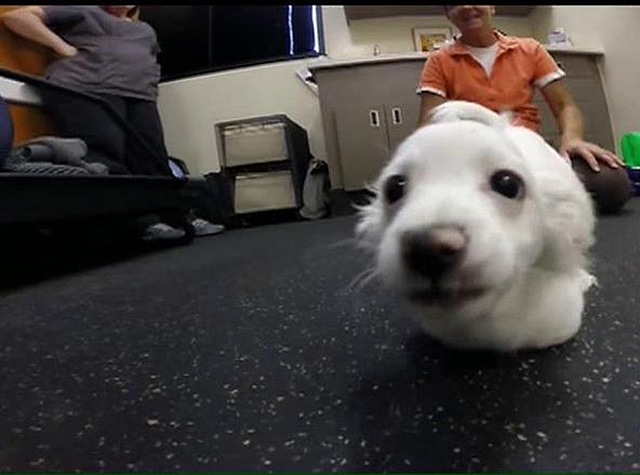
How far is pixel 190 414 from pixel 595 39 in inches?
140

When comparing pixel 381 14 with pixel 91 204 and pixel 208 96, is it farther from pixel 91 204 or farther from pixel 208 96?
pixel 91 204

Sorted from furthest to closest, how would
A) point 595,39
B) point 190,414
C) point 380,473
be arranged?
1. point 595,39
2. point 190,414
3. point 380,473

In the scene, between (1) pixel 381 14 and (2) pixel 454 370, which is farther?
(1) pixel 381 14

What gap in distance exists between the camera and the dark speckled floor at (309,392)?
466 millimetres

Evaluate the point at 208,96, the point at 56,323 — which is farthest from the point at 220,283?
the point at 208,96

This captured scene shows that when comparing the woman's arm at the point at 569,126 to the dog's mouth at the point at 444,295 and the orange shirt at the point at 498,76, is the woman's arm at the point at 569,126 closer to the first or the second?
the orange shirt at the point at 498,76

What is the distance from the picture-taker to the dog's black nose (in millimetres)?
461

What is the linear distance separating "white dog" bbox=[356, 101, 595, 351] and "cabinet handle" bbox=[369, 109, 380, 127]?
8.48 feet

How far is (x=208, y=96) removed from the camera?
12.6 ft

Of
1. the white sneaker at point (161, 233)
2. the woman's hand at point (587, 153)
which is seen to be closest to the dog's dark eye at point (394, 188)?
the woman's hand at point (587, 153)

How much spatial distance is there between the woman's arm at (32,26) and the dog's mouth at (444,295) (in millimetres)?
1940

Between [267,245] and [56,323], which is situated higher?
[56,323]

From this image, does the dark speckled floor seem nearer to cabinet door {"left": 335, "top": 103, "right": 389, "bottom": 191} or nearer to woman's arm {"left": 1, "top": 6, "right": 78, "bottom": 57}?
woman's arm {"left": 1, "top": 6, "right": 78, "bottom": 57}

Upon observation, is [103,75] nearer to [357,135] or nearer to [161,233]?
[161,233]
